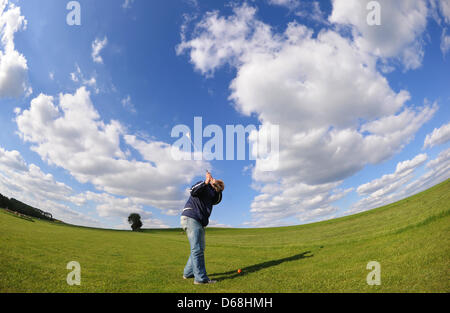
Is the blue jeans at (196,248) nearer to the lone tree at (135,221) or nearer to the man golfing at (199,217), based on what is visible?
the man golfing at (199,217)

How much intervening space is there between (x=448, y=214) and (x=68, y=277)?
1604 centimetres

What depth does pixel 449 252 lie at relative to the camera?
594 cm

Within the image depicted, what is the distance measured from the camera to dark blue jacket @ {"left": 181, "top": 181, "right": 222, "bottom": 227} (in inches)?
270

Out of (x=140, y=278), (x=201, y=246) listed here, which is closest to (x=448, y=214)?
(x=201, y=246)

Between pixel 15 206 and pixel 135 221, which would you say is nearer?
pixel 15 206

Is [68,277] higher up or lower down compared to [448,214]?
lower down

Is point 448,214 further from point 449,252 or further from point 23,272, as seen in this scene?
point 23,272

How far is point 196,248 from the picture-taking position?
6.54 m

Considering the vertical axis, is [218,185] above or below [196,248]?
above

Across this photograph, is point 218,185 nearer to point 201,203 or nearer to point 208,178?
point 208,178

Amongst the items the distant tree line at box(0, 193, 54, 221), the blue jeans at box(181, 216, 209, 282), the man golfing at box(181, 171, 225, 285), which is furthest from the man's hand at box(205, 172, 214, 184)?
the distant tree line at box(0, 193, 54, 221)

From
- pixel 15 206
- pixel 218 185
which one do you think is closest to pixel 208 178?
pixel 218 185

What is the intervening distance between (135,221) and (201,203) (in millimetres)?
113525

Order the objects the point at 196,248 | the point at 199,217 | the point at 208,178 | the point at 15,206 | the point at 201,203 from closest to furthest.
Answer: the point at 196,248
the point at 199,217
the point at 201,203
the point at 208,178
the point at 15,206
